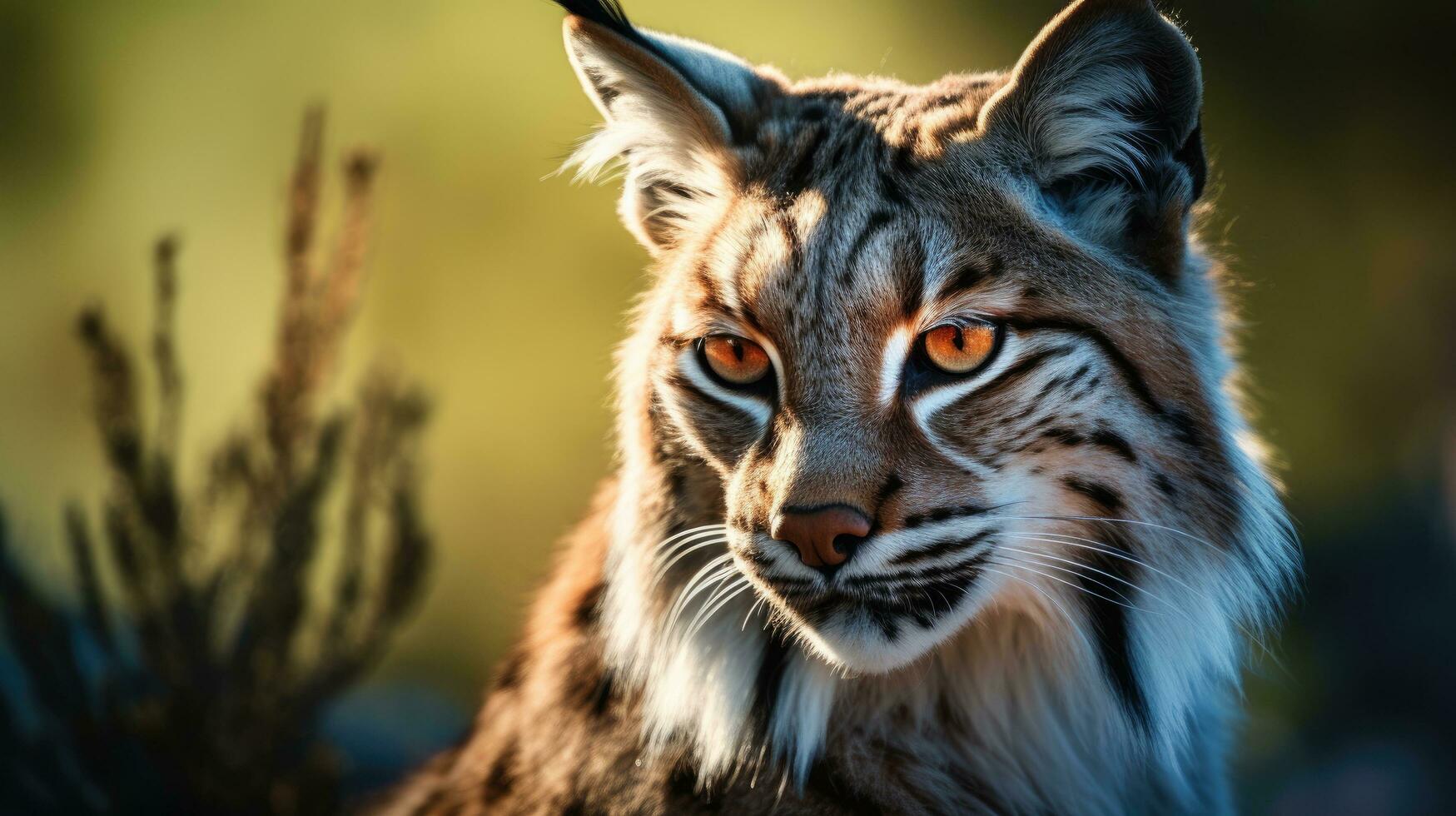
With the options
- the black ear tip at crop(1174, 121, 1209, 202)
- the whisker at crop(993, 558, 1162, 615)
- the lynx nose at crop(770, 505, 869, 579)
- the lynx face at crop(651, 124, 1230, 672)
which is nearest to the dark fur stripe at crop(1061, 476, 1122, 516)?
the lynx face at crop(651, 124, 1230, 672)

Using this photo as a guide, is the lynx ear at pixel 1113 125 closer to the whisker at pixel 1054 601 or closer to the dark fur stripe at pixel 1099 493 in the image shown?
the dark fur stripe at pixel 1099 493

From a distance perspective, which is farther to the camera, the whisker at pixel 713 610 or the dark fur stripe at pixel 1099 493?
the whisker at pixel 713 610

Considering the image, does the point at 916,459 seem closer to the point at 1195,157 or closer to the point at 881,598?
the point at 881,598

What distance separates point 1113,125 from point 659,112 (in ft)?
2.57

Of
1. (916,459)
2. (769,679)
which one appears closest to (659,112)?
(916,459)

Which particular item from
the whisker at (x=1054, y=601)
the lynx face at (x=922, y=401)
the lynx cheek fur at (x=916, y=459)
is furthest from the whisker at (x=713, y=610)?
the whisker at (x=1054, y=601)

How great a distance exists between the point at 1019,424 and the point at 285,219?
11.1 feet

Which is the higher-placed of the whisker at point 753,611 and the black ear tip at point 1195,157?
the black ear tip at point 1195,157

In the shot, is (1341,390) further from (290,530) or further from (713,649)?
(290,530)

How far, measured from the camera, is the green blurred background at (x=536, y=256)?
171 inches

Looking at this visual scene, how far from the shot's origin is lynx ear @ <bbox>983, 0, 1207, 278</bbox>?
1.79m

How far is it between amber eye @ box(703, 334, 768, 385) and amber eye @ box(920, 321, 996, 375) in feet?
0.89

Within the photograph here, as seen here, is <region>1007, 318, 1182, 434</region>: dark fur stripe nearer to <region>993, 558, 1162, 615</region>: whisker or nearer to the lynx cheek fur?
the lynx cheek fur

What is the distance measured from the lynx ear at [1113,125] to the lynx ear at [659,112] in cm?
48
